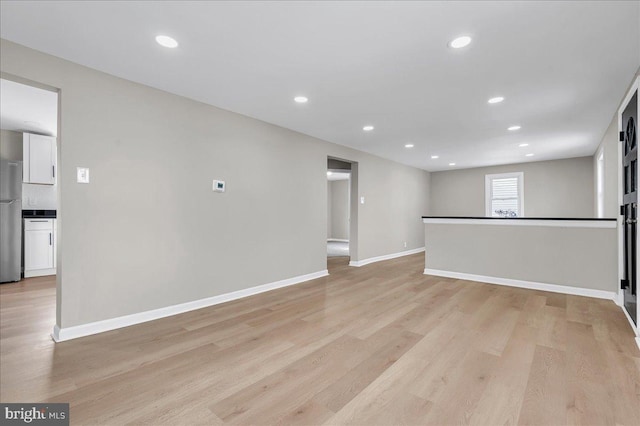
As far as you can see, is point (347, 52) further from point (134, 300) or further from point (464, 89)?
point (134, 300)

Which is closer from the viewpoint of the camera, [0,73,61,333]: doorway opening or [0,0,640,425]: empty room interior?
[0,0,640,425]: empty room interior

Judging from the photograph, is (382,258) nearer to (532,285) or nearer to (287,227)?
(532,285)

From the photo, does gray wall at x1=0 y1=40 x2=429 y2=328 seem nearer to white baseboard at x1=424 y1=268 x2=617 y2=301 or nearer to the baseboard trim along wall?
the baseboard trim along wall

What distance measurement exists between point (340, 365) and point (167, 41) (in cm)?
274

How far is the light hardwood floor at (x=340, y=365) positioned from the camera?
5.27 feet

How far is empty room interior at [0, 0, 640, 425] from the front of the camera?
6.01 ft

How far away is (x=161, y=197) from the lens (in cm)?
310

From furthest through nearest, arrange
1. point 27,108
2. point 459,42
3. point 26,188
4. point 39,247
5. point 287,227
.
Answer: point 26,188 < point 39,247 < point 287,227 < point 27,108 < point 459,42

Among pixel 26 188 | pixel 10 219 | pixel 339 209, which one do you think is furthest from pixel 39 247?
pixel 339 209

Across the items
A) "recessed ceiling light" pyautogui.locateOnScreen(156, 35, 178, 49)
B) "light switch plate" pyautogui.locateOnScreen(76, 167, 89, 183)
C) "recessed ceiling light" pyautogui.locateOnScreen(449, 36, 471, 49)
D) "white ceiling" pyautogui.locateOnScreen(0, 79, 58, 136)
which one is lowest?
"light switch plate" pyautogui.locateOnScreen(76, 167, 89, 183)

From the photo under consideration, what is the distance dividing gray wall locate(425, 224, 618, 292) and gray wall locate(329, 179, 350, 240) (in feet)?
18.9

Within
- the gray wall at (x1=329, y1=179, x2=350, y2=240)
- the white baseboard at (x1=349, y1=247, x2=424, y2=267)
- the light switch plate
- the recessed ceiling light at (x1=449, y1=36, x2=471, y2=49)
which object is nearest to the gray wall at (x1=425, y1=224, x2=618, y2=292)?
the white baseboard at (x1=349, y1=247, x2=424, y2=267)

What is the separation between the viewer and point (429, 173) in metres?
9.12

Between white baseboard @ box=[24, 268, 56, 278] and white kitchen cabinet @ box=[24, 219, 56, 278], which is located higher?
white kitchen cabinet @ box=[24, 219, 56, 278]
